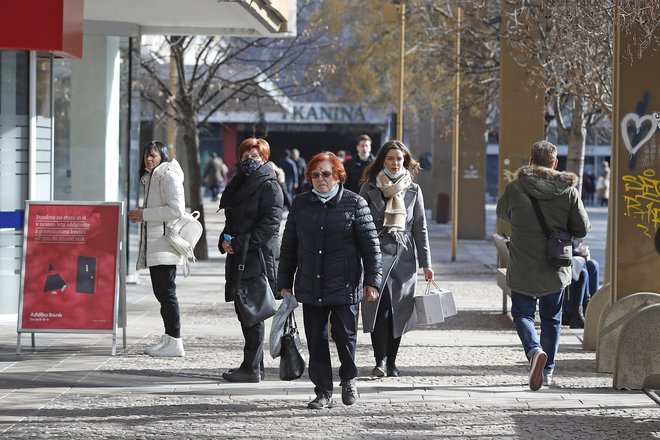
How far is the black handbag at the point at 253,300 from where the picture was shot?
978 cm

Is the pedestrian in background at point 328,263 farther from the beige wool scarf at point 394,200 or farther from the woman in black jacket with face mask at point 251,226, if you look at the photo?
the beige wool scarf at point 394,200

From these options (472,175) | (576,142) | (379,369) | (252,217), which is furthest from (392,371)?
(472,175)

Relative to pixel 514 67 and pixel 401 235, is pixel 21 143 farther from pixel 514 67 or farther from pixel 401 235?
pixel 514 67

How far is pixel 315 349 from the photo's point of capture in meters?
8.70

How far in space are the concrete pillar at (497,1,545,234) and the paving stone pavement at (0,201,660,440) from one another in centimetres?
482

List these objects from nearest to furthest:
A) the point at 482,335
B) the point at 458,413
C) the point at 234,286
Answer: the point at 458,413, the point at 234,286, the point at 482,335

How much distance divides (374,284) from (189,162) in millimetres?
14513

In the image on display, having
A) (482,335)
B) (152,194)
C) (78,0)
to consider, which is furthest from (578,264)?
(78,0)

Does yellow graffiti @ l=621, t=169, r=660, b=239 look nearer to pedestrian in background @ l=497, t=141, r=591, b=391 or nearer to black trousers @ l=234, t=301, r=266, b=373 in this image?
pedestrian in background @ l=497, t=141, r=591, b=391

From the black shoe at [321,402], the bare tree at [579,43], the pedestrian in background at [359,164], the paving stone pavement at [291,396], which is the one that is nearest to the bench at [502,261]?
the paving stone pavement at [291,396]

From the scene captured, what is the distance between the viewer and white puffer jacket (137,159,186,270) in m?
10.9

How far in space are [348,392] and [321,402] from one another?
0.64 ft

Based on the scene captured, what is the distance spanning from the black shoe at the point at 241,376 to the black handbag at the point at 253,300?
0.35 m

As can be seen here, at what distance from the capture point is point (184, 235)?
36.2 ft
